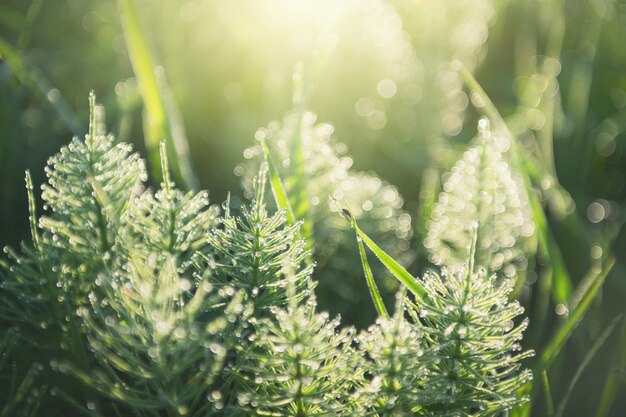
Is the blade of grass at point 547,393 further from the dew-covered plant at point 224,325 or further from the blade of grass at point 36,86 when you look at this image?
the blade of grass at point 36,86

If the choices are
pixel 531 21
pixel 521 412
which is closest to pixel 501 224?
pixel 521 412

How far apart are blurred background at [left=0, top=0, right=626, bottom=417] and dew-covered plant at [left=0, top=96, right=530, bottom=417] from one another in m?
0.26

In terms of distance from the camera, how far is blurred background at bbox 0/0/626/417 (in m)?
0.73

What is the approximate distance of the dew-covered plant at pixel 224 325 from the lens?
0.32m

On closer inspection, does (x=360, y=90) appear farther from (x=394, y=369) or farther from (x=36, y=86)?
(x=394, y=369)

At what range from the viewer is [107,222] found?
1.35 feet

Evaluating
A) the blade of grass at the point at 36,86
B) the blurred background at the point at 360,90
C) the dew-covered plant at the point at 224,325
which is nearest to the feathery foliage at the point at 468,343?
the dew-covered plant at the point at 224,325

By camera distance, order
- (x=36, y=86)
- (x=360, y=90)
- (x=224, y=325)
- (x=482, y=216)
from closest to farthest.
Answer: (x=224, y=325) < (x=482, y=216) < (x=36, y=86) < (x=360, y=90)

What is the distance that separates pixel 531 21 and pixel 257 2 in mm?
471

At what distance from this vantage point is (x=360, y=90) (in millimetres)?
892

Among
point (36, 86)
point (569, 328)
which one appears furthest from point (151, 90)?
point (569, 328)

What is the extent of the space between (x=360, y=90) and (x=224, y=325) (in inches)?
24.7

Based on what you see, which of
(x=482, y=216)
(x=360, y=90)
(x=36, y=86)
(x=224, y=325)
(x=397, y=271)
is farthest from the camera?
(x=360, y=90)

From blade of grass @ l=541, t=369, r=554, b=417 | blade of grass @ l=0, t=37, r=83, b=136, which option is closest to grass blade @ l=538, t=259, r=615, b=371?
blade of grass @ l=541, t=369, r=554, b=417
